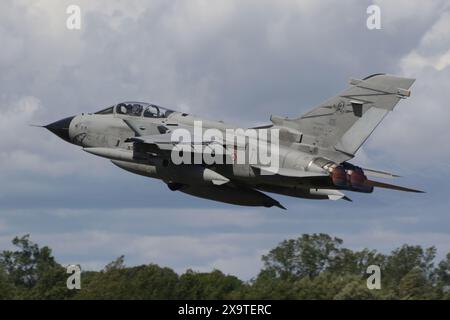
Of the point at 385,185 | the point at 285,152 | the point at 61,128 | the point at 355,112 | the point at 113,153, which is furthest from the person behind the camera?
the point at 61,128

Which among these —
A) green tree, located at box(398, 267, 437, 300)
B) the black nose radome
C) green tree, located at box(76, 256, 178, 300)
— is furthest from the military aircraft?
green tree, located at box(398, 267, 437, 300)

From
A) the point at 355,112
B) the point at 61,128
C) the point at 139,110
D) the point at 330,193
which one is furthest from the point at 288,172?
the point at 61,128

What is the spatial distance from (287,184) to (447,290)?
51.6 feet

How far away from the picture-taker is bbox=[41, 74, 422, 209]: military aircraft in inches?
1442

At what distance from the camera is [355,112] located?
37188 millimetres

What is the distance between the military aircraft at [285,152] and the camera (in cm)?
3662

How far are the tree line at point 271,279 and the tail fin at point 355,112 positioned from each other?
6.17m

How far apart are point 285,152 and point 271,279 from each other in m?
17.9

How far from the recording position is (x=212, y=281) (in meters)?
50.8

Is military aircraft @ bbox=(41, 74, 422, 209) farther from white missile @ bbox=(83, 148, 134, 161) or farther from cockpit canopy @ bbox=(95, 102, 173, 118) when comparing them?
cockpit canopy @ bbox=(95, 102, 173, 118)

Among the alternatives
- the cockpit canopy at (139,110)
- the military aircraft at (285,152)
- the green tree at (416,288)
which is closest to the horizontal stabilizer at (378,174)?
the military aircraft at (285,152)

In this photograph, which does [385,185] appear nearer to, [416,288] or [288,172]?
[288,172]
